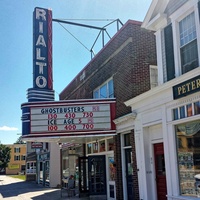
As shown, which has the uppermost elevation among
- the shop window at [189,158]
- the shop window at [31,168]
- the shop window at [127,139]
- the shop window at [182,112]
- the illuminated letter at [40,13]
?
the illuminated letter at [40,13]

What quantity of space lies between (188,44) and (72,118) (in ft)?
20.7

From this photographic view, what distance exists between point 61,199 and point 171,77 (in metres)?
10.1

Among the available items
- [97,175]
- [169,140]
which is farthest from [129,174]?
[169,140]

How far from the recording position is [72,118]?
44.8 ft

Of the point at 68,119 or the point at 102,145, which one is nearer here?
the point at 68,119

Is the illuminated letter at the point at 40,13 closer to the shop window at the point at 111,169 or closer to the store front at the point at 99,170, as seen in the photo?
the store front at the point at 99,170

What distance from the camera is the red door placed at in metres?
10.6

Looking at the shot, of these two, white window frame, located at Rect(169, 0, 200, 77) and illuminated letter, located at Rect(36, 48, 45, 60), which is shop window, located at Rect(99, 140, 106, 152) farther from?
white window frame, located at Rect(169, 0, 200, 77)

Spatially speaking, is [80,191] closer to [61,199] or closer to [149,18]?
[61,199]

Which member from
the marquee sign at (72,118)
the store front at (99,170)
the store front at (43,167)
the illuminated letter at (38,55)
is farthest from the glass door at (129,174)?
the store front at (43,167)

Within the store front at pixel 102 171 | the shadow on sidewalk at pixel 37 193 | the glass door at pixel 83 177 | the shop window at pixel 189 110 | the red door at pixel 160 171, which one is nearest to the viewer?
the shop window at pixel 189 110

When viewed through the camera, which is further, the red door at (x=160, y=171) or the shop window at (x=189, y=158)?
the red door at (x=160, y=171)

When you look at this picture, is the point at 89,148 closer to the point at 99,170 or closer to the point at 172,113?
the point at 99,170

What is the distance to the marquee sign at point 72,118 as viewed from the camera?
13555 mm
